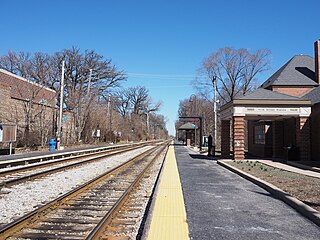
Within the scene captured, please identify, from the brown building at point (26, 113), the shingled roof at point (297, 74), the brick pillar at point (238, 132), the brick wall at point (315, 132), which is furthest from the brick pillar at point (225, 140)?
the brown building at point (26, 113)

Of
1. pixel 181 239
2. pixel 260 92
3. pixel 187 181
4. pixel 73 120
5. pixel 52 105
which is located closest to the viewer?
pixel 181 239

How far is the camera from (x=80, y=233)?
512 cm

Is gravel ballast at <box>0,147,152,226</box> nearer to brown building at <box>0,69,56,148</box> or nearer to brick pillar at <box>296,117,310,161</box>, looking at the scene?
brick pillar at <box>296,117,310,161</box>

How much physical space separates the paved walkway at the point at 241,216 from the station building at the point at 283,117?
9.83 meters

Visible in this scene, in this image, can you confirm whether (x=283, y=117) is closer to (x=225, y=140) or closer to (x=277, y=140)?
(x=277, y=140)

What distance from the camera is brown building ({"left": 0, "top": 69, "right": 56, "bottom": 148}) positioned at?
98.9 ft

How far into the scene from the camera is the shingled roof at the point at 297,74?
23.8 metres

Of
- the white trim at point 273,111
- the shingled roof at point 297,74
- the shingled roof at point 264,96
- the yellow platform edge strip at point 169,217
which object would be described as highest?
the shingled roof at point 297,74

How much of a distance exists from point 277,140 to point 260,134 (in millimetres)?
3249

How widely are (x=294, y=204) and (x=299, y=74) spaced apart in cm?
2029

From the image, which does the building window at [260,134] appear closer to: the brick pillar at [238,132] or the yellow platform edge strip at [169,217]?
the brick pillar at [238,132]

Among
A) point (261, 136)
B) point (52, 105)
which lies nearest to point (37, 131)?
point (52, 105)

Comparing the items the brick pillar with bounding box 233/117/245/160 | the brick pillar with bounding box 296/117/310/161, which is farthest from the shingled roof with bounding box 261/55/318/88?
the brick pillar with bounding box 233/117/245/160

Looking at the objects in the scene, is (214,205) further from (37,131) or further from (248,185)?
(37,131)
